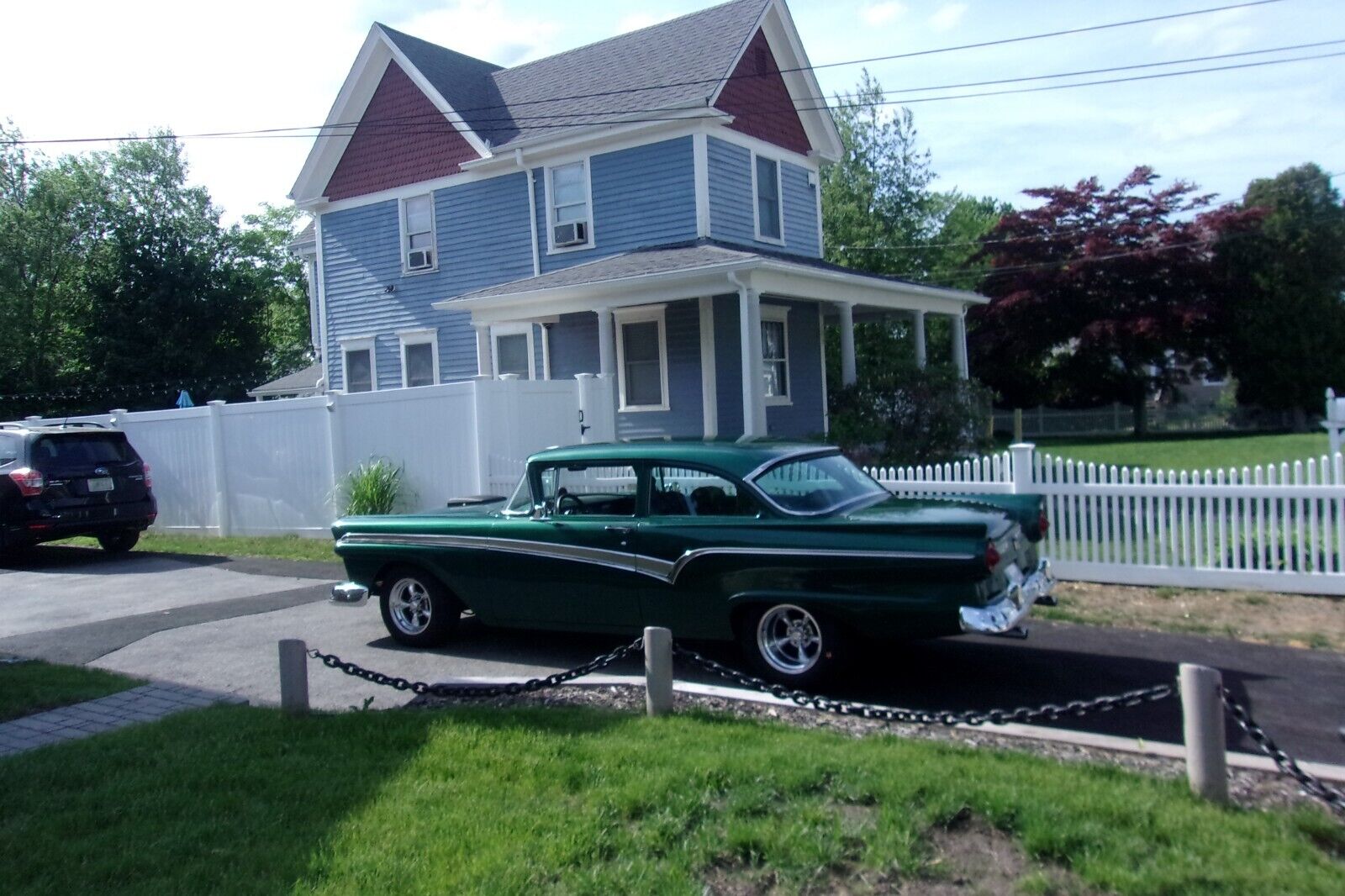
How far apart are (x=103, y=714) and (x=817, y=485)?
4654 millimetres

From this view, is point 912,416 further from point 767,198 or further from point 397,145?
point 397,145

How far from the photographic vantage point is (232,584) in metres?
12.2

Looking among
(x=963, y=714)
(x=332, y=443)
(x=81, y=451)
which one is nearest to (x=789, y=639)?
(x=963, y=714)

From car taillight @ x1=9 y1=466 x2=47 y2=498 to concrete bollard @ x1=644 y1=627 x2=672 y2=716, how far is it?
11123 millimetres

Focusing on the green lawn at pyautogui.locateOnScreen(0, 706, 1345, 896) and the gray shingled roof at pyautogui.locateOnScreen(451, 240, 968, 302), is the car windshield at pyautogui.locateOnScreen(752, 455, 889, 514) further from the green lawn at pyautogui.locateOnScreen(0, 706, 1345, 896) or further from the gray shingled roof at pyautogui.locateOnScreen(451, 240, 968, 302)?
the gray shingled roof at pyautogui.locateOnScreen(451, 240, 968, 302)

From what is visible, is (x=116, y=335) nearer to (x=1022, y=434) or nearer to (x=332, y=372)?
(x=332, y=372)

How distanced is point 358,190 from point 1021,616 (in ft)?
60.5

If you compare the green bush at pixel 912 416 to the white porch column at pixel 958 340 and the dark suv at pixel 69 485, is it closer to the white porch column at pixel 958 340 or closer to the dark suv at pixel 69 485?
the white porch column at pixel 958 340

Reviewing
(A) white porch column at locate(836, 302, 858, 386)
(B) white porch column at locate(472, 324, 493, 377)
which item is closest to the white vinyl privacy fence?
(B) white porch column at locate(472, 324, 493, 377)

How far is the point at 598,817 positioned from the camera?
4.54 m

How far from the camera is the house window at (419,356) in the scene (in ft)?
68.7

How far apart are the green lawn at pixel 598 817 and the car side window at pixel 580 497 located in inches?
79.6

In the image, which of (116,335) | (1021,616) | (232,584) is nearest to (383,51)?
(232,584)

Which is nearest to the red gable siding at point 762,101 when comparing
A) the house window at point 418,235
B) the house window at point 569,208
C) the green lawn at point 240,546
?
the house window at point 569,208
